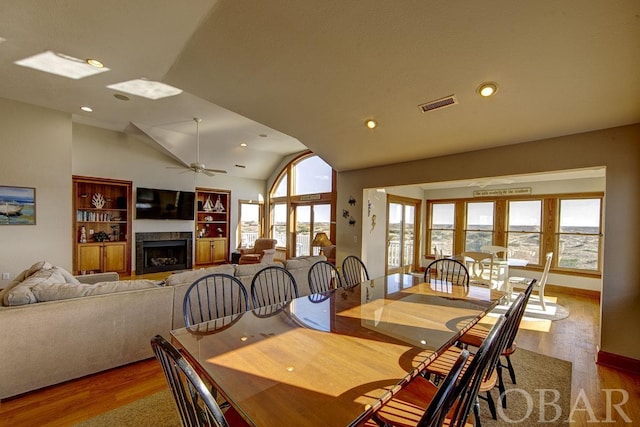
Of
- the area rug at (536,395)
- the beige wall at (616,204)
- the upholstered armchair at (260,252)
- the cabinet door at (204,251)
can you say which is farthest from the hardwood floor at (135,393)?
the cabinet door at (204,251)

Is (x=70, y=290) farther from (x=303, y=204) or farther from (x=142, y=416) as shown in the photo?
(x=303, y=204)

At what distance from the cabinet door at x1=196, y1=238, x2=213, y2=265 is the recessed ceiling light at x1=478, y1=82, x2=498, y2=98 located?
307 inches

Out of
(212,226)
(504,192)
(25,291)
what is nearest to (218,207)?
(212,226)

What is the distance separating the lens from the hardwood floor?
78.7 inches

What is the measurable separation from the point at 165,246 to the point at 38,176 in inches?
126

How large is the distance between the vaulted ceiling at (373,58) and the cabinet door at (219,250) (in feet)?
17.3

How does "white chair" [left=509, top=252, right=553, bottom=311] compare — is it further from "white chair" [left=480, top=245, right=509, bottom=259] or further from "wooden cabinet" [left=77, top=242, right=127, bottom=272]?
"wooden cabinet" [left=77, top=242, right=127, bottom=272]

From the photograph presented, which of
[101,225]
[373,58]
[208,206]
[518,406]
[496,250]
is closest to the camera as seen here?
[518,406]

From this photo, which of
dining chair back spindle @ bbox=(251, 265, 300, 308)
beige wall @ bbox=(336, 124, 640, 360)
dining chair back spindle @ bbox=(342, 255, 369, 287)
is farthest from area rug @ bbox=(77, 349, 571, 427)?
dining chair back spindle @ bbox=(342, 255, 369, 287)

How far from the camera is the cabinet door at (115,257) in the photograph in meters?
6.55

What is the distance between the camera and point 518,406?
2.16 m

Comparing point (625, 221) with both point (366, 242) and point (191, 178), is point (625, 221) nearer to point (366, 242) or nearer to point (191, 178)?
point (366, 242)

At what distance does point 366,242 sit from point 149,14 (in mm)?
4530

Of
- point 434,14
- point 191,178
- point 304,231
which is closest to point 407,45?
point 434,14
